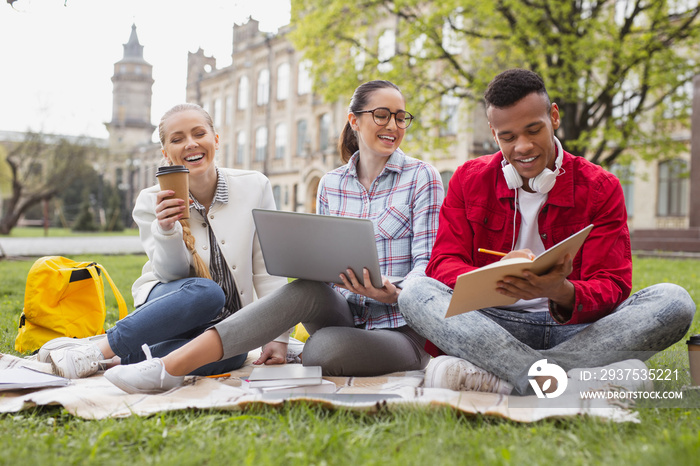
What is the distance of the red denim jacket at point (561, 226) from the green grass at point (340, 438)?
0.54 m

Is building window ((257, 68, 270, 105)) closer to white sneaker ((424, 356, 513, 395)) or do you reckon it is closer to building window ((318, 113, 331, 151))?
building window ((318, 113, 331, 151))

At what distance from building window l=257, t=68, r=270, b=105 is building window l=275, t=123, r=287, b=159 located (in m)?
1.95

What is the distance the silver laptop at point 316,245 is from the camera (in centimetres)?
260

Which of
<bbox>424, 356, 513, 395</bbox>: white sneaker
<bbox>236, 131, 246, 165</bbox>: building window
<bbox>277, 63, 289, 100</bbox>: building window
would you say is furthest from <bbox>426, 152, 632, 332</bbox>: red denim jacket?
<bbox>236, 131, 246, 165</bbox>: building window

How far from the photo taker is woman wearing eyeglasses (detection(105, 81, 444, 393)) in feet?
8.91

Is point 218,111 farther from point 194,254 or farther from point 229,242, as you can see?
point 194,254

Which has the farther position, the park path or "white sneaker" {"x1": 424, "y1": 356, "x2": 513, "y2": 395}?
the park path

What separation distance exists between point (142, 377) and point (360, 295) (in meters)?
1.11

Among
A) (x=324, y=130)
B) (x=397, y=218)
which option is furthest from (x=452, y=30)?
(x=324, y=130)

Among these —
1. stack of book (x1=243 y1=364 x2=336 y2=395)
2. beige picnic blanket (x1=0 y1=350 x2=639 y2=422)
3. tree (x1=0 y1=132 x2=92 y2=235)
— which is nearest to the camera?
beige picnic blanket (x1=0 y1=350 x2=639 y2=422)

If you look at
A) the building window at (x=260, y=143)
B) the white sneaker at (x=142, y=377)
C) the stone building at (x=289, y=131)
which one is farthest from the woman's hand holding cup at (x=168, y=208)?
the building window at (x=260, y=143)

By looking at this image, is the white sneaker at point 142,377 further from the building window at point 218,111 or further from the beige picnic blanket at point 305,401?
the building window at point 218,111

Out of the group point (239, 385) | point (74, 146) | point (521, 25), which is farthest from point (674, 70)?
point (74, 146)

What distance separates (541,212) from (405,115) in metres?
0.94
